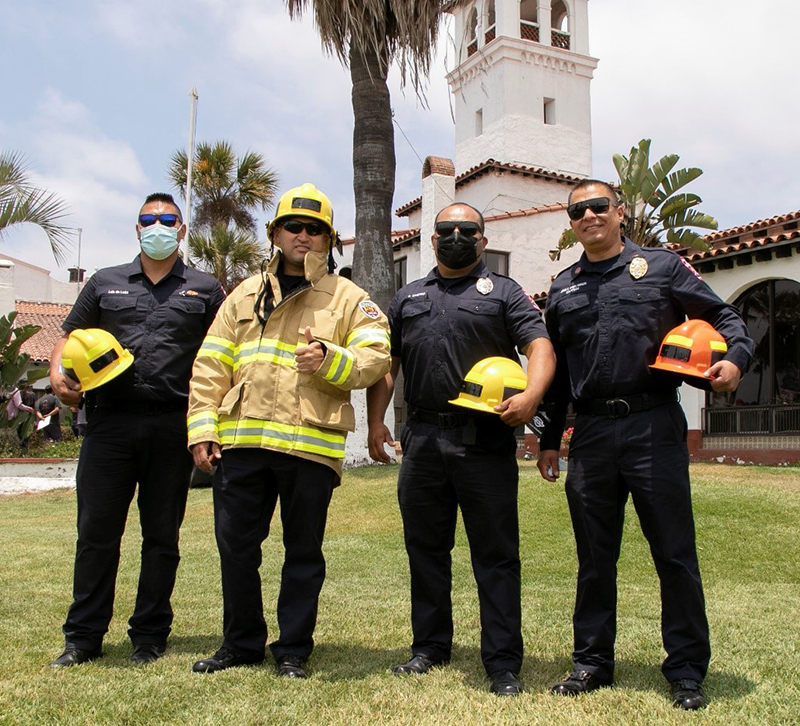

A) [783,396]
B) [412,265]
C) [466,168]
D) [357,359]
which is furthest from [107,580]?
[466,168]

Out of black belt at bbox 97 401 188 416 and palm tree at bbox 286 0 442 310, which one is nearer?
black belt at bbox 97 401 188 416

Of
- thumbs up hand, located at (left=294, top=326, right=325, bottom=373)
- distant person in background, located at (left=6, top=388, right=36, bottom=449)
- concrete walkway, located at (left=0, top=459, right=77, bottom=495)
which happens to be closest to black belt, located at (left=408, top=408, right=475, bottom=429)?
thumbs up hand, located at (left=294, top=326, right=325, bottom=373)

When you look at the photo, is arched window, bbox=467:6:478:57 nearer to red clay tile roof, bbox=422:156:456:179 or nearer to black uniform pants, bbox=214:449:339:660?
red clay tile roof, bbox=422:156:456:179

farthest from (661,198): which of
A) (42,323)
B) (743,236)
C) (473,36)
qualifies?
(42,323)

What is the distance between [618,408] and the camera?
3.90 metres

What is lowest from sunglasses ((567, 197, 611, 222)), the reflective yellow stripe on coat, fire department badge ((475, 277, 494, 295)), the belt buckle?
the reflective yellow stripe on coat

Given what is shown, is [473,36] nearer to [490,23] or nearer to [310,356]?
[490,23]

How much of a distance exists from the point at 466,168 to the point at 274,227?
2579 cm

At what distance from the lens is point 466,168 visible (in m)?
29.4

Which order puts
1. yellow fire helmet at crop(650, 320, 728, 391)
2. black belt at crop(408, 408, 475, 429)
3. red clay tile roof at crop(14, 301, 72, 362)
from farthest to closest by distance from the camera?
red clay tile roof at crop(14, 301, 72, 362), black belt at crop(408, 408, 475, 429), yellow fire helmet at crop(650, 320, 728, 391)

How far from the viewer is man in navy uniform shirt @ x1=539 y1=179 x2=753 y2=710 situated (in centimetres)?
376

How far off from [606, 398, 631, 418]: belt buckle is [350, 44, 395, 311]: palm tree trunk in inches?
402

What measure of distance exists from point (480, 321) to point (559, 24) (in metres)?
28.4

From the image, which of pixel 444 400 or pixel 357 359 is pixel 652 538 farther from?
pixel 357 359
